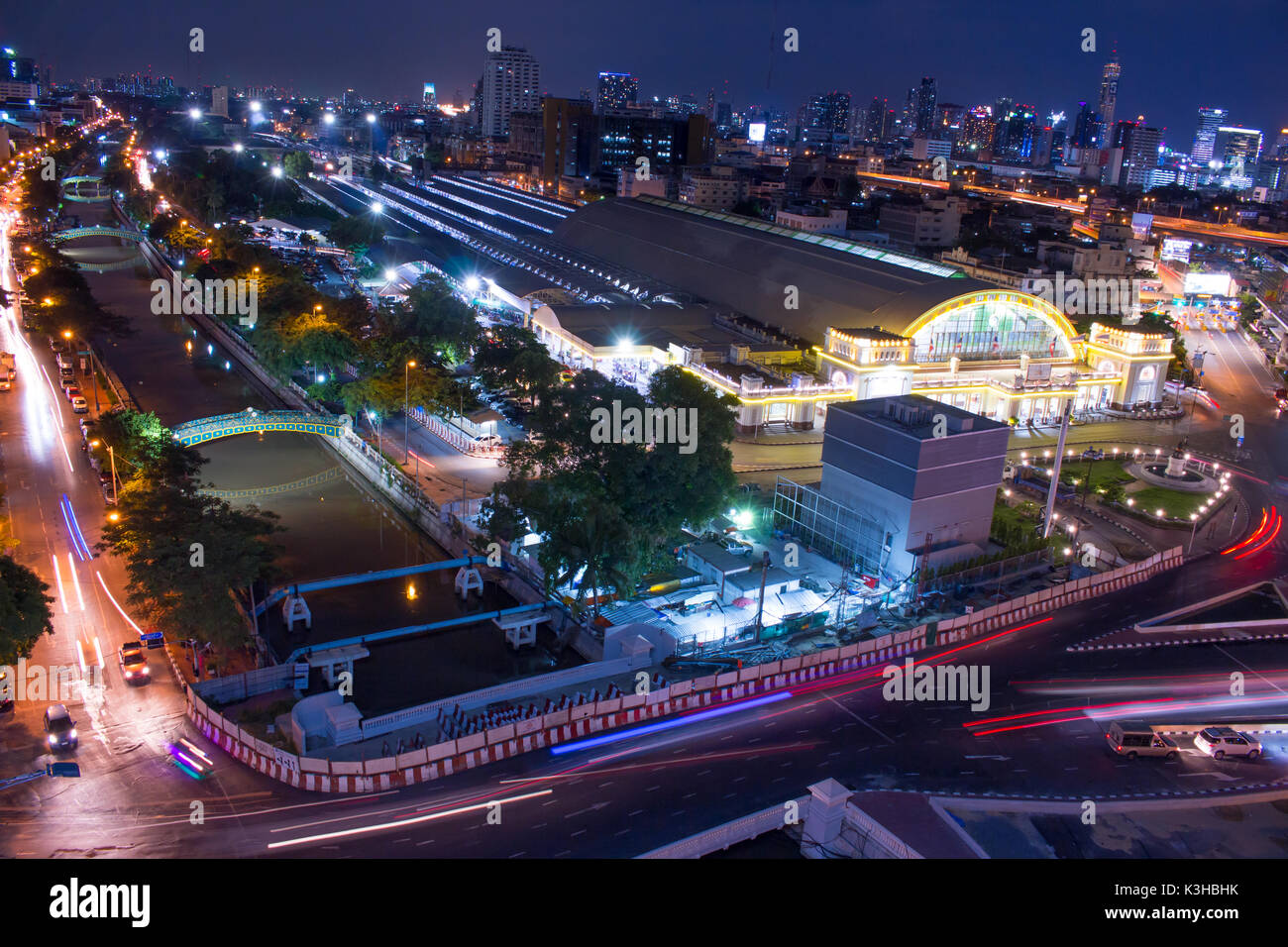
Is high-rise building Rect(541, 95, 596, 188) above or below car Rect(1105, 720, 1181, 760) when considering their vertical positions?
above

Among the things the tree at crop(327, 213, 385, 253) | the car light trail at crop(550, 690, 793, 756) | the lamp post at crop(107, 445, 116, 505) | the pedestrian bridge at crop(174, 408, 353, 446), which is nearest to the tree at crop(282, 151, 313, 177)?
the tree at crop(327, 213, 385, 253)

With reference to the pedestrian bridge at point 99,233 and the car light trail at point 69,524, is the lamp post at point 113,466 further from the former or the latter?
the pedestrian bridge at point 99,233

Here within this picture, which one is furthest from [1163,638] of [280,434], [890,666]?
[280,434]

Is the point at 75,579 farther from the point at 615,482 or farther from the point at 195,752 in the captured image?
the point at 615,482

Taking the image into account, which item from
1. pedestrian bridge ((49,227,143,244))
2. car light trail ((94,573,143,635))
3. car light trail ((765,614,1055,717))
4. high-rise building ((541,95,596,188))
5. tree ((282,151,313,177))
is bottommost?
car light trail ((94,573,143,635))

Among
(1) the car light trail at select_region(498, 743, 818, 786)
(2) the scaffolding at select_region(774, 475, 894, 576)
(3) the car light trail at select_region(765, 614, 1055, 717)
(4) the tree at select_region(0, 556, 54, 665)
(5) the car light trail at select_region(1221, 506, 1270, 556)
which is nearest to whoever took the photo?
(1) the car light trail at select_region(498, 743, 818, 786)

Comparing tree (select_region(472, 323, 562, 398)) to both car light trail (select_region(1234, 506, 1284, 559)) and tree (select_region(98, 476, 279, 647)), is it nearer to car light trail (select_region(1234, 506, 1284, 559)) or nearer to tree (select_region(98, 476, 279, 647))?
tree (select_region(98, 476, 279, 647))

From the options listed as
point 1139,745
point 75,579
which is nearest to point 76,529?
point 75,579
